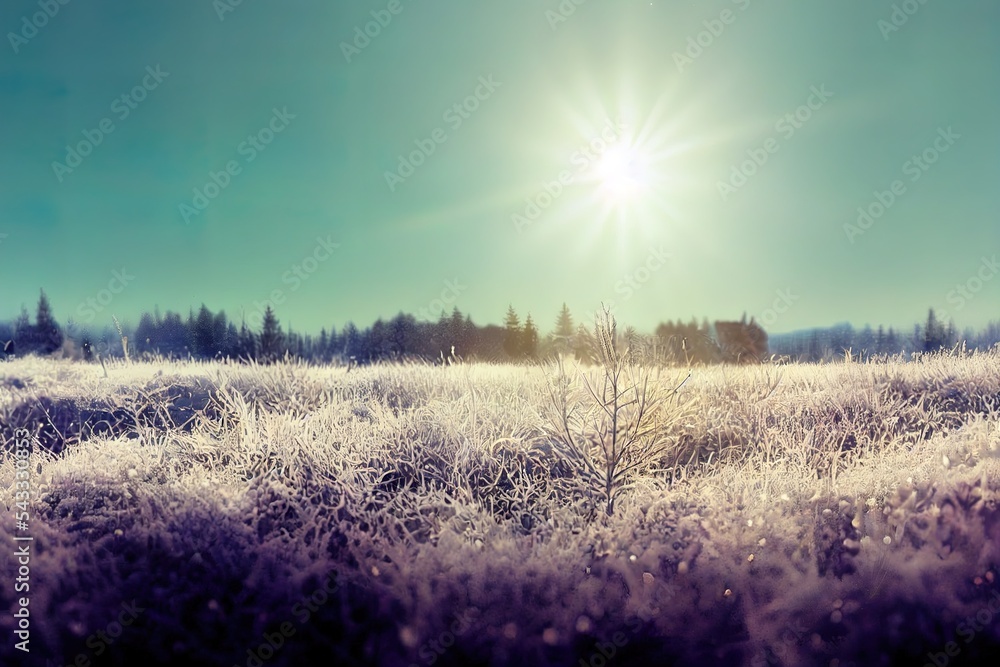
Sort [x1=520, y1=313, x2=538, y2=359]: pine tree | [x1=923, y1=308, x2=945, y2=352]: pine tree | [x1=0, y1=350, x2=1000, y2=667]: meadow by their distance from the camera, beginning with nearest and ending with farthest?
[x1=0, y1=350, x2=1000, y2=667]: meadow
[x1=520, y1=313, x2=538, y2=359]: pine tree
[x1=923, y1=308, x2=945, y2=352]: pine tree

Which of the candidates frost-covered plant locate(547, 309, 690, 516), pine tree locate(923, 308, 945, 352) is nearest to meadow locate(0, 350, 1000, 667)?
frost-covered plant locate(547, 309, 690, 516)

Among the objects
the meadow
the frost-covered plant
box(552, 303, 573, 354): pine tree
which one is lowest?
the meadow

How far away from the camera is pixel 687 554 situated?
11.5 ft

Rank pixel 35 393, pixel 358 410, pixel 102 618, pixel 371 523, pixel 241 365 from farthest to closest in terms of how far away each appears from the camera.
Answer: pixel 241 365, pixel 35 393, pixel 358 410, pixel 371 523, pixel 102 618

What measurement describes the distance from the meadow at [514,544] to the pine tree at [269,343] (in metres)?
3.40

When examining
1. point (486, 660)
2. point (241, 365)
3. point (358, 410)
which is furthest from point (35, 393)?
point (486, 660)

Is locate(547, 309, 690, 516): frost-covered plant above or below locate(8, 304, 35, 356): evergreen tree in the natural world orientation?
below

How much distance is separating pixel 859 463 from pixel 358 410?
514 cm

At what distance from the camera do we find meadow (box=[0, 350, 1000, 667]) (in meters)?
3.17

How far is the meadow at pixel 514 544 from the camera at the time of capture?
125 inches

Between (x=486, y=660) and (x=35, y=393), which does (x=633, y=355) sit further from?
(x=35, y=393)

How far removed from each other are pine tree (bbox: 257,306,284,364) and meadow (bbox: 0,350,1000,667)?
340 centimetres

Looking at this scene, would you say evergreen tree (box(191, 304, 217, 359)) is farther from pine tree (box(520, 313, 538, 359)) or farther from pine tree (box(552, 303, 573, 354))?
pine tree (box(552, 303, 573, 354))

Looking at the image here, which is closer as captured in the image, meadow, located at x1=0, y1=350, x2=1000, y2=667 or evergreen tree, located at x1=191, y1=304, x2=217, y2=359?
meadow, located at x1=0, y1=350, x2=1000, y2=667
